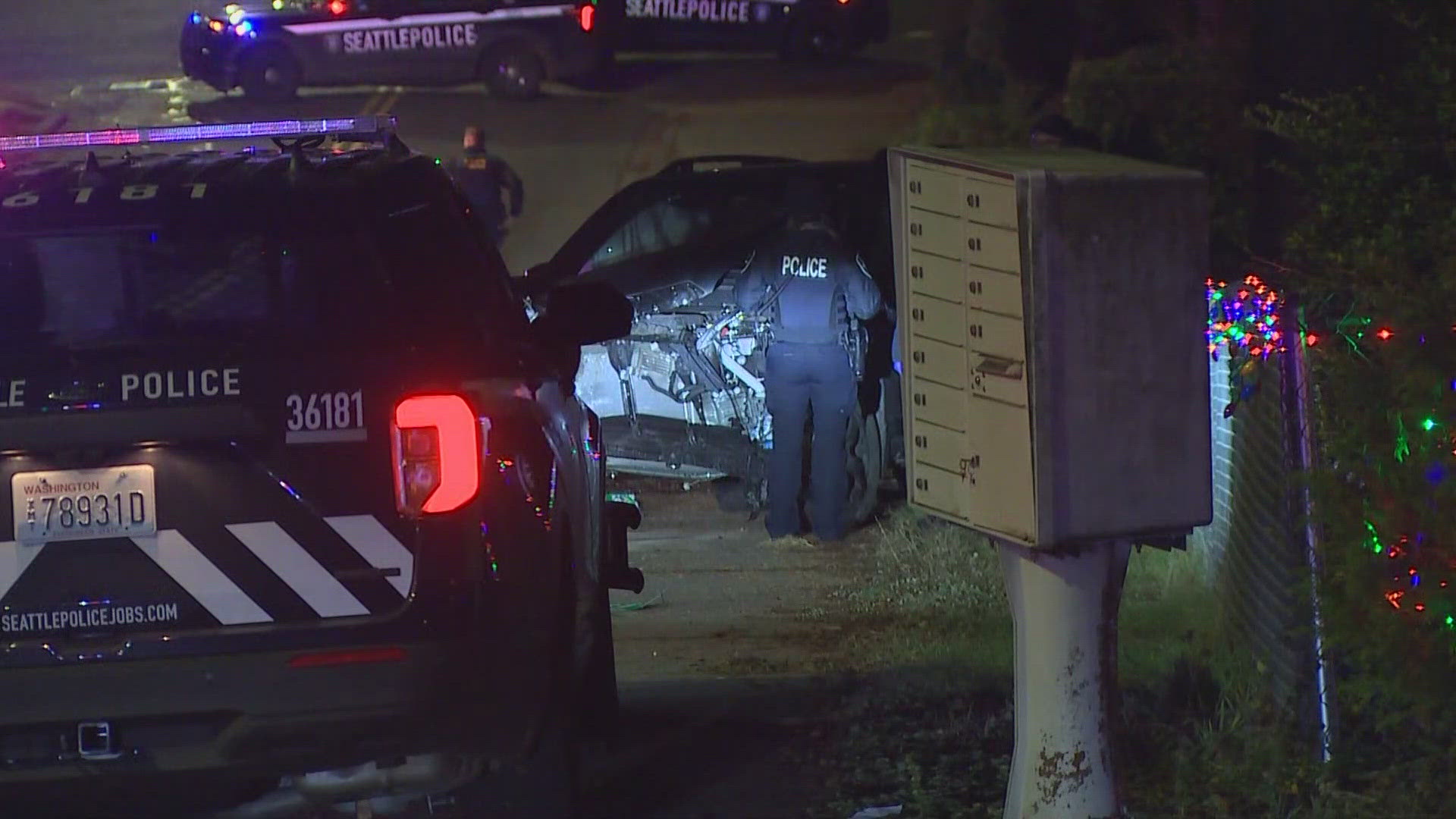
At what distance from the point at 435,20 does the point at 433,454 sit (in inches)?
690

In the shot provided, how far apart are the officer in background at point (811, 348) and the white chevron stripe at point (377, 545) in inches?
208

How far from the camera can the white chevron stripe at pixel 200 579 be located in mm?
4184

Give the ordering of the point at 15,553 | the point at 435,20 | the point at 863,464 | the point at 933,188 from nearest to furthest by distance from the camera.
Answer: the point at 15,553 → the point at 933,188 → the point at 863,464 → the point at 435,20

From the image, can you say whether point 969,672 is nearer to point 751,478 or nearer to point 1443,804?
point 1443,804

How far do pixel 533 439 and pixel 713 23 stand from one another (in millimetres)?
19091

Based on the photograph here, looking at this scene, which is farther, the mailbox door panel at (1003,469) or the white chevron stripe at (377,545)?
the mailbox door panel at (1003,469)

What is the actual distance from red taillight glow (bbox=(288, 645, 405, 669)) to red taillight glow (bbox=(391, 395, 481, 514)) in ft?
1.02

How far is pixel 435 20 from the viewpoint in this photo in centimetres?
2106

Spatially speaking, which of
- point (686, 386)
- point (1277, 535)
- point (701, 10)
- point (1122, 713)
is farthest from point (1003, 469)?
point (701, 10)

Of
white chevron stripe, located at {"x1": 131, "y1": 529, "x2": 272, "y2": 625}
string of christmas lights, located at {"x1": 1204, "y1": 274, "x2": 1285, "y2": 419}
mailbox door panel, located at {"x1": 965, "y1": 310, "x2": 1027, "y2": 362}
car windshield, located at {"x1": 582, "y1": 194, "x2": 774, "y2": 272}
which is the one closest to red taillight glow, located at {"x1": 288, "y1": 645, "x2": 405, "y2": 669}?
white chevron stripe, located at {"x1": 131, "y1": 529, "x2": 272, "y2": 625}

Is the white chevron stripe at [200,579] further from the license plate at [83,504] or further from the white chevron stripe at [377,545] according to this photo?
the white chevron stripe at [377,545]

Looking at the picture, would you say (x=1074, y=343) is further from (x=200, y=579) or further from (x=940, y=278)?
(x=200, y=579)

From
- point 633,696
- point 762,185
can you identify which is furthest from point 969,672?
point 762,185

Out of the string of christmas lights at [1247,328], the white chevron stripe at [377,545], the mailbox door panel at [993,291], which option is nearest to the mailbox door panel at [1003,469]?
the mailbox door panel at [993,291]
